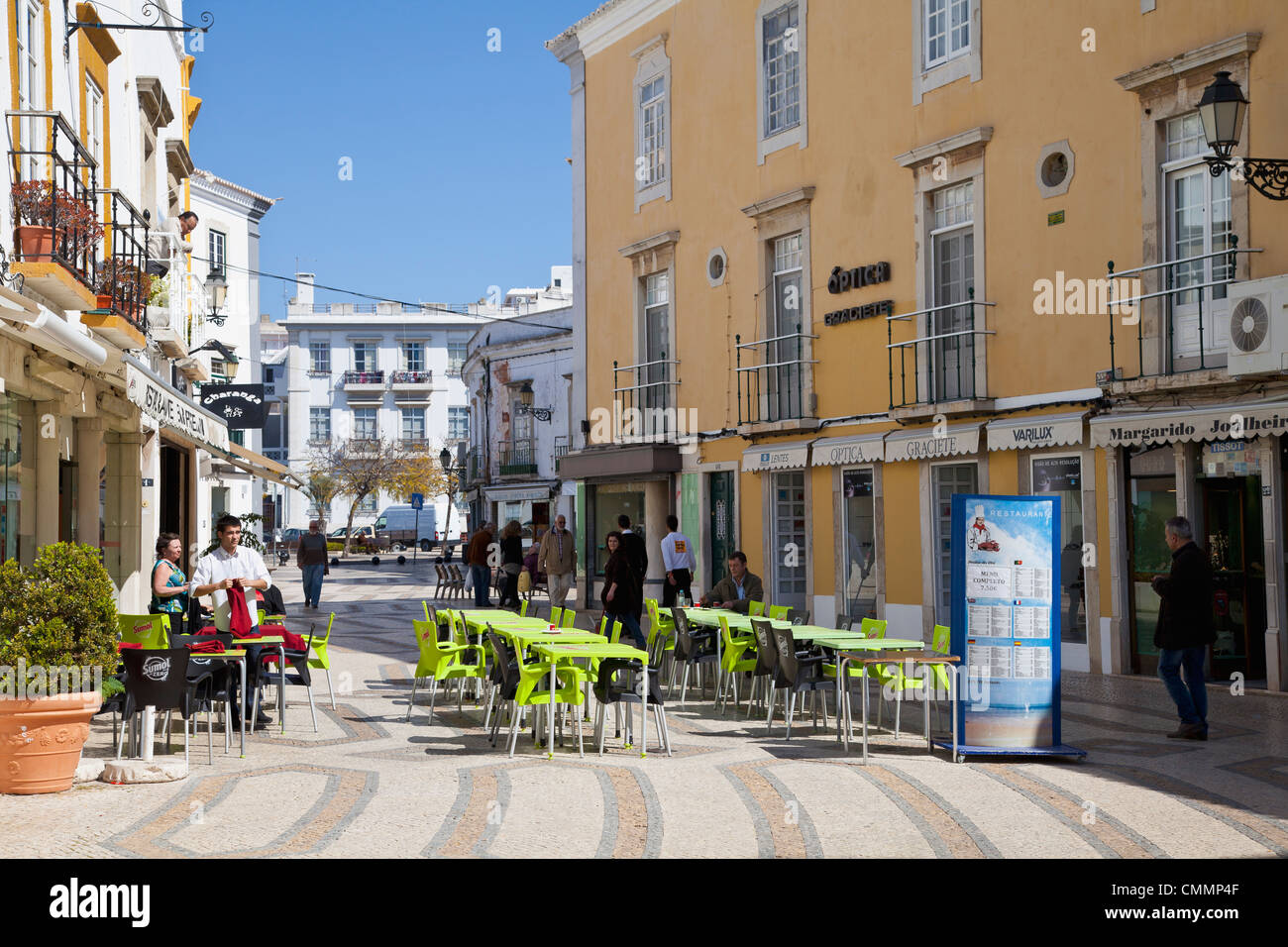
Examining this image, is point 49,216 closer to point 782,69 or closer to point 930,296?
point 930,296

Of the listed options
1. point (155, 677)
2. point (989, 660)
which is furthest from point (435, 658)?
point (989, 660)

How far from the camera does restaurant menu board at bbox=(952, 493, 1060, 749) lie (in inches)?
381

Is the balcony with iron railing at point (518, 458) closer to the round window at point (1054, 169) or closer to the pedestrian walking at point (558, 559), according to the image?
the pedestrian walking at point (558, 559)

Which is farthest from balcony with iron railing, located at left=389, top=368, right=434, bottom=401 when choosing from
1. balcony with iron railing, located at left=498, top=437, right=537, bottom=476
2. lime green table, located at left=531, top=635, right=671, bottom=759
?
lime green table, located at left=531, top=635, right=671, bottom=759

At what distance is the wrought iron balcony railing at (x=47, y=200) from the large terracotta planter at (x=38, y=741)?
4.88 m

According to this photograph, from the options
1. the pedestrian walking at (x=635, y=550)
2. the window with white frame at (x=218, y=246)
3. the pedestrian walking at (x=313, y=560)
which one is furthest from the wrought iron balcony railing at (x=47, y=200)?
the window with white frame at (x=218, y=246)

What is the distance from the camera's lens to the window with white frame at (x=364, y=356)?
7962cm

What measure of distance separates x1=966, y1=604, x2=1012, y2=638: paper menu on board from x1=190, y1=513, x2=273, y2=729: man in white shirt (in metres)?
5.46

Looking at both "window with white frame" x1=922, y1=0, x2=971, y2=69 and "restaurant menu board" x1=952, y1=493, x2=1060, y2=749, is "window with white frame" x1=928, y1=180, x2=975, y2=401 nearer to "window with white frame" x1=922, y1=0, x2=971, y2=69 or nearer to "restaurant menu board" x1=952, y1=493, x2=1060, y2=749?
"window with white frame" x1=922, y1=0, x2=971, y2=69

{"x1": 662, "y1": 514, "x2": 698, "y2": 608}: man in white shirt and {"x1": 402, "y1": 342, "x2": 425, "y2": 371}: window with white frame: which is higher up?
{"x1": 402, "y1": 342, "x2": 425, "y2": 371}: window with white frame

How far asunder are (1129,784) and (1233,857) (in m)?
1.96

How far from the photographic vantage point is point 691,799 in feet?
27.1

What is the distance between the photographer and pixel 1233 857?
6754 millimetres
